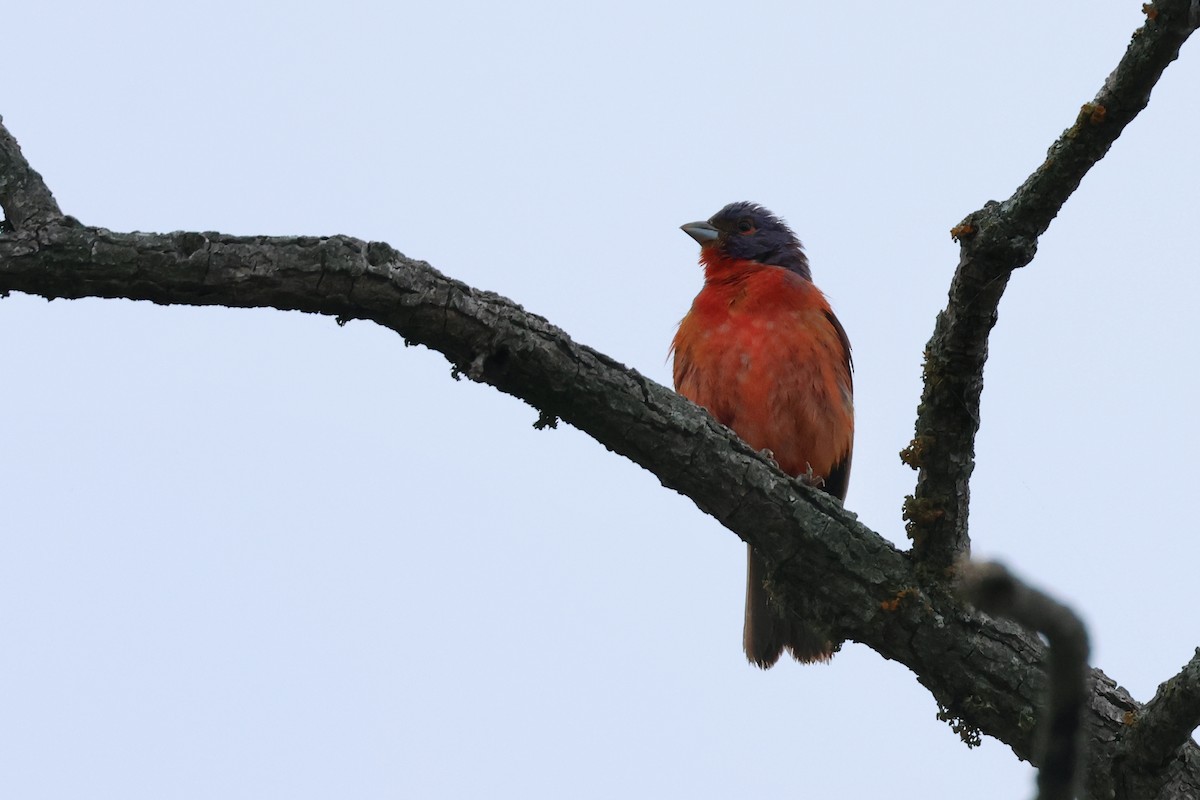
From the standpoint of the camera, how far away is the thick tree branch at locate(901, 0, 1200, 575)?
3.43 meters

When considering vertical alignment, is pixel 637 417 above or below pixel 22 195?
Result: above

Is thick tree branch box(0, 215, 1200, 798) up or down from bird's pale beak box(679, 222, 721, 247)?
down

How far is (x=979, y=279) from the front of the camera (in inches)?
150

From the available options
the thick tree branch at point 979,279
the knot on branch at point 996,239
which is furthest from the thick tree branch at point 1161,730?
the knot on branch at point 996,239

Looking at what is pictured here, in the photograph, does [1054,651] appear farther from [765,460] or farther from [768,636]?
[768,636]

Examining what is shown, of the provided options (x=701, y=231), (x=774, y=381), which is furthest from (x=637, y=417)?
(x=701, y=231)

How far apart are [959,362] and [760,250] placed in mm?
3542

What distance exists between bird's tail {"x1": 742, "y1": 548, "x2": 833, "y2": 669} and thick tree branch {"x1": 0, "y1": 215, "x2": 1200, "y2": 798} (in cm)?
161

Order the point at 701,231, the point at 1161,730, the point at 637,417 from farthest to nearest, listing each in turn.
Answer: the point at 701,231
the point at 637,417
the point at 1161,730

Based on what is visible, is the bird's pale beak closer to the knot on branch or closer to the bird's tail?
the bird's tail

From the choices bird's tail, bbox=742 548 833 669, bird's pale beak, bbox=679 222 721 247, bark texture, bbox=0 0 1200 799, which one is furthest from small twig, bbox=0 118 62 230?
bird's pale beak, bbox=679 222 721 247

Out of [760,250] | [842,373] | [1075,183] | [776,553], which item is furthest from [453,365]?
[760,250]

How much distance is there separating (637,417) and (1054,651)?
269 cm

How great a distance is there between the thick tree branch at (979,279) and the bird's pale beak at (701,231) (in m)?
3.61
